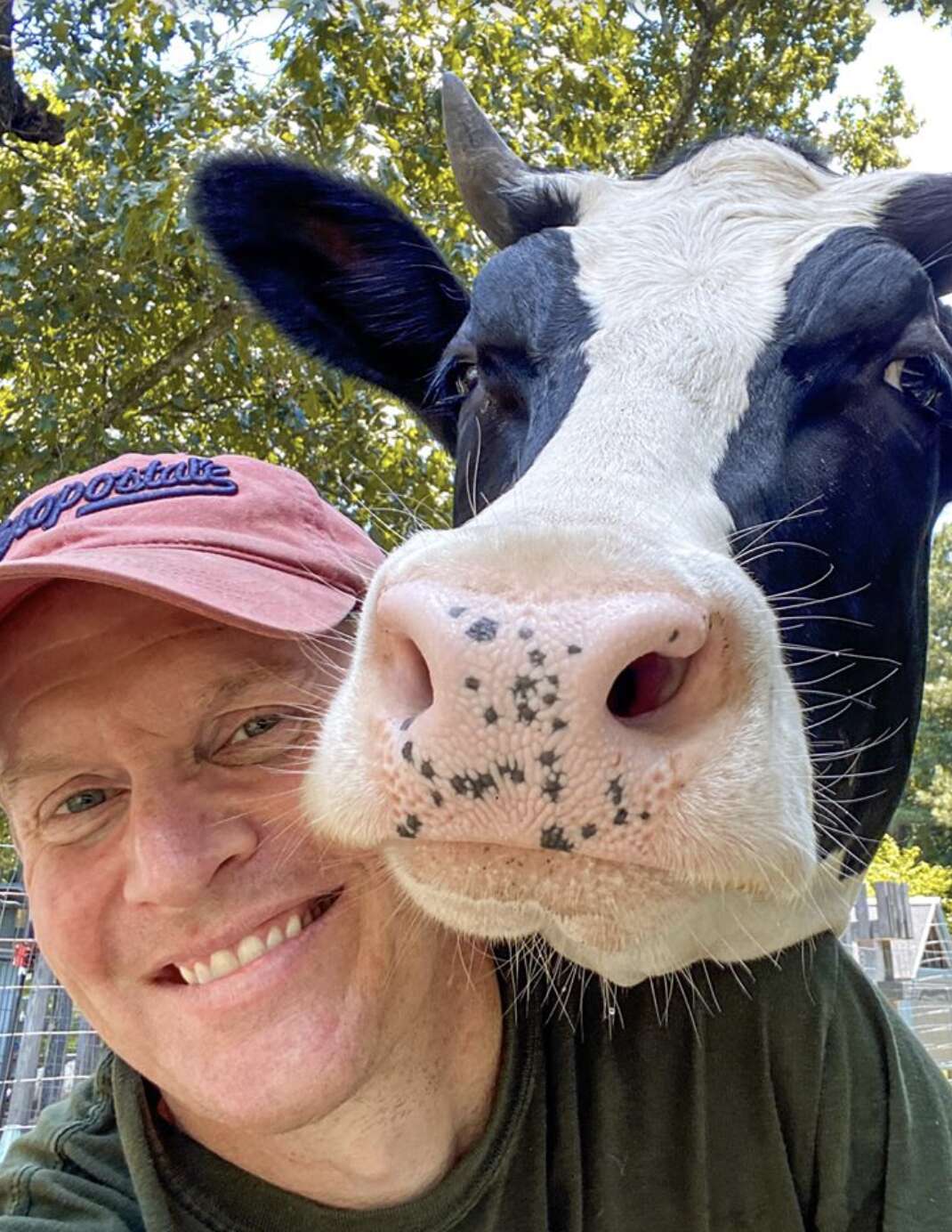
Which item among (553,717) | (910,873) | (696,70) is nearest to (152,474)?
(553,717)

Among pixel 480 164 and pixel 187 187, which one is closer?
pixel 480 164

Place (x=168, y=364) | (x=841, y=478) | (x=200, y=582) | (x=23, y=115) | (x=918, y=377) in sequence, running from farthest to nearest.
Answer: (x=23, y=115)
(x=168, y=364)
(x=918, y=377)
(x=841, y=478)
(x=200, y=582)

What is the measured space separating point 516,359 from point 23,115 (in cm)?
783

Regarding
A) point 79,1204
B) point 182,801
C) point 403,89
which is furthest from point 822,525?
point 403,89

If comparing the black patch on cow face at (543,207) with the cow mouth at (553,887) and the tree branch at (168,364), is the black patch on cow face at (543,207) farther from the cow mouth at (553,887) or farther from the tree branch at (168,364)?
the tree branch at (168,364)

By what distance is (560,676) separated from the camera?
113 cm

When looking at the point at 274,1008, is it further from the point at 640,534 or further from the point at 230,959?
the point at 640,534

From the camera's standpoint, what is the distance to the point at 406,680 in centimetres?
130

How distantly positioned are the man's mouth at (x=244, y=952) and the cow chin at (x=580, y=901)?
0.39m

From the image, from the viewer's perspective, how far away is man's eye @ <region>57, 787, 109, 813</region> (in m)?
1.84

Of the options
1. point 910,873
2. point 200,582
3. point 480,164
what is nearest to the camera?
point 200,582

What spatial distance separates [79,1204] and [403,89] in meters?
5.35

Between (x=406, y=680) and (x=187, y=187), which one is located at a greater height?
(x=187, y=187)

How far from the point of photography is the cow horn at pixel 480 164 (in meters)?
3.13
